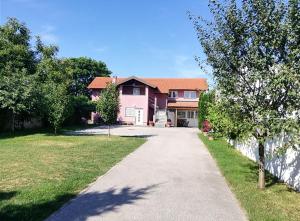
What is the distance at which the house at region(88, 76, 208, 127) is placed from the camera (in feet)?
158

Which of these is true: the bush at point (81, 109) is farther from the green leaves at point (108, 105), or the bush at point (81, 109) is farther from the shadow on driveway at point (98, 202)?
the shadow on driveway at point (98, 202)

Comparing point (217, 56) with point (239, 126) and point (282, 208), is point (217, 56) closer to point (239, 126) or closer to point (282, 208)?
point (239, 126)

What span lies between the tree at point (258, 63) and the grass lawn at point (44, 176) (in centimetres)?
442

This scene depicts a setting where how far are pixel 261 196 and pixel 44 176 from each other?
5.83m

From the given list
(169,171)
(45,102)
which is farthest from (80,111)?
(169,171)

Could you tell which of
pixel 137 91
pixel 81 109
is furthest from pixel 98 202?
pixel 137 91

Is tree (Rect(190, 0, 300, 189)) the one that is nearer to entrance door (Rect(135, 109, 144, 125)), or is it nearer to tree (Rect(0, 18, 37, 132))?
tree (Rect(0, 18, 37, 132))

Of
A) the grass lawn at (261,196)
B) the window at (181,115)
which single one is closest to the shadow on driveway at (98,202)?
the grass lawn at (261,196)

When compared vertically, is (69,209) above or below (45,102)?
below

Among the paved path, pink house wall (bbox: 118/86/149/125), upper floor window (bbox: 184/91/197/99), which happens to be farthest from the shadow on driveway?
upper floor window (bbox: 184/91/197/99)

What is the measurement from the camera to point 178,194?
9359 mm

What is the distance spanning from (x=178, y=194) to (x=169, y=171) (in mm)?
3492

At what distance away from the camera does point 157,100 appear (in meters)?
51.3

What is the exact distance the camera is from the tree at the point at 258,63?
29.2 ft
